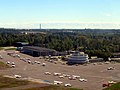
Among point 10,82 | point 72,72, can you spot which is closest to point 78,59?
point 72,72

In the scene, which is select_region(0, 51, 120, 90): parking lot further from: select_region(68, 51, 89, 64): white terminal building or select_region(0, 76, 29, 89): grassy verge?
select_region(0, 76, 29, 89): grassy verge

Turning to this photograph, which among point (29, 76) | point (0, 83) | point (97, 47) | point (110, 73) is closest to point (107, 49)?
point (97, 47)

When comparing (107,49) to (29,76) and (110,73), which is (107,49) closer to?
(110,73)

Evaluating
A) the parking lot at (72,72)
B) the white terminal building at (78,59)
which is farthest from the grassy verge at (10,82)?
the white terminal building at (78,59)

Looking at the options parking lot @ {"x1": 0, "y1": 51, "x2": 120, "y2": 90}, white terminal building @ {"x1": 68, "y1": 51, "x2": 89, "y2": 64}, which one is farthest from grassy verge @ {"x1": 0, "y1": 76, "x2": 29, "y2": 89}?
white terminal building @ {"x1": 68, "y1": 51, "x2": 89, "y2": 64}

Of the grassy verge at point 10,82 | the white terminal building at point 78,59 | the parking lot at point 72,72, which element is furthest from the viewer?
the white terminal building at point 78,59

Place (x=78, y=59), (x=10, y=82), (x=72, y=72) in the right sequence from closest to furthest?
(x=10, y=82) < (x=72, y=72) < (x=78, y=59)

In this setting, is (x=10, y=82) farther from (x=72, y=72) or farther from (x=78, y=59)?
(x=78, y=59)

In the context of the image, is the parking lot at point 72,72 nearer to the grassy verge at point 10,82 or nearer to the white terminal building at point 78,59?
the white terminal building at point 78,59
